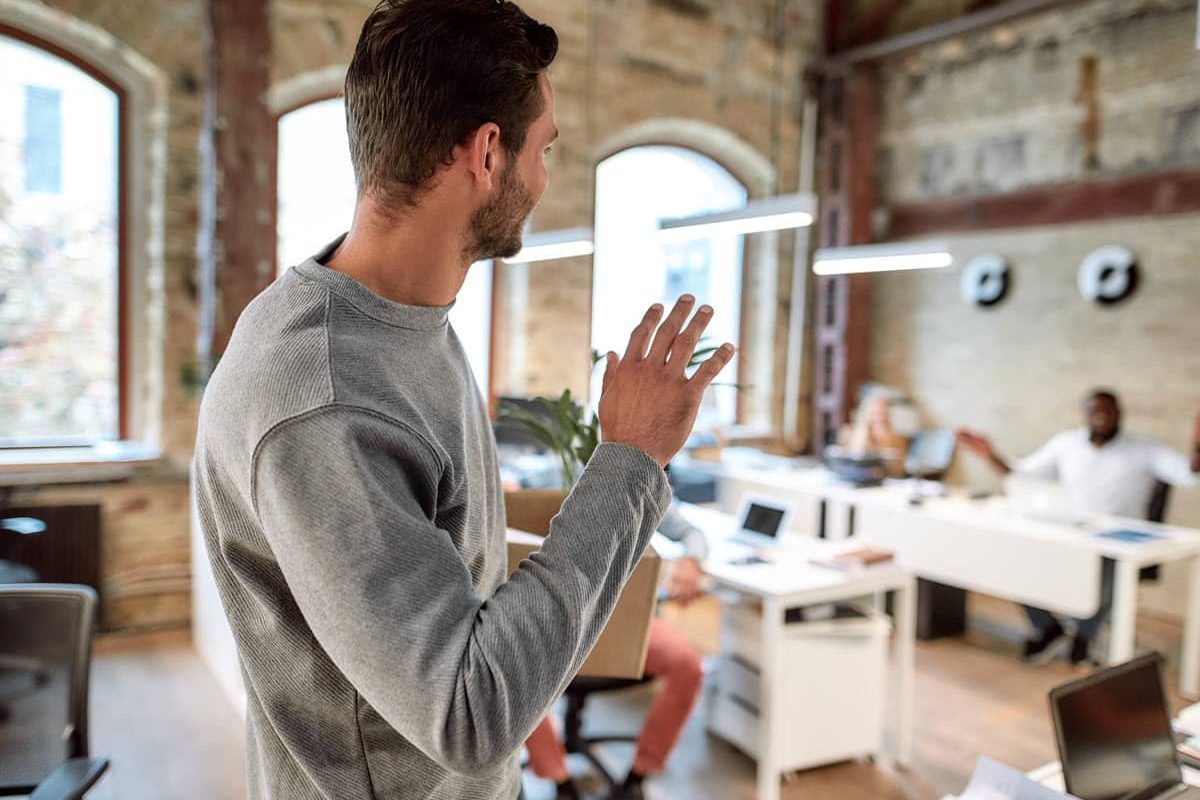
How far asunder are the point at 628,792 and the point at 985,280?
511 cm

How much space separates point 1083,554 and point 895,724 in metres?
1.40

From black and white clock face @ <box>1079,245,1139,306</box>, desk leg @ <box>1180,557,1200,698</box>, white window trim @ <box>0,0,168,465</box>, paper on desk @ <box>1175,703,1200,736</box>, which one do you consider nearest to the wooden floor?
desk leg @ <box>1180,557,1200,698</box>

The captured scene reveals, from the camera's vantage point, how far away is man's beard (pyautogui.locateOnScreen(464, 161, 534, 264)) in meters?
0.93

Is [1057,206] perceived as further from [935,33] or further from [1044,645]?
[1044,645]

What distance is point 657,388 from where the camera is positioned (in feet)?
2.91

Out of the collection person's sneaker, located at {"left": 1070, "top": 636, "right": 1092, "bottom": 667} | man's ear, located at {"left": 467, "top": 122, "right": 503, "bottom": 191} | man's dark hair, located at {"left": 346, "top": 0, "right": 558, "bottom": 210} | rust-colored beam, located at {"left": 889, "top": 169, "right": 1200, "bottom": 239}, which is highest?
rust-colored beam, located at {"left": 889, "top": 169, "right": 1200, "bottom": 239}

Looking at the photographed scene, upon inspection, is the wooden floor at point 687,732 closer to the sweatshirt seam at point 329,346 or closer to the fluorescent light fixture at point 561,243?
the fluorescent light fixture at point 561,243

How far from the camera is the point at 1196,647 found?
174 inches

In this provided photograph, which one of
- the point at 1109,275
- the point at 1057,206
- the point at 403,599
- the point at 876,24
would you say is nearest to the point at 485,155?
the point at 403,599

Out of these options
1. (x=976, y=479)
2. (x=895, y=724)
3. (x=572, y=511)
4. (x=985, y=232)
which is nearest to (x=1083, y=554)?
(x=895, y=724)

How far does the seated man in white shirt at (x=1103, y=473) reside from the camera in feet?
16.1

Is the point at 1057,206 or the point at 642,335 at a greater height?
the point at 1057,206

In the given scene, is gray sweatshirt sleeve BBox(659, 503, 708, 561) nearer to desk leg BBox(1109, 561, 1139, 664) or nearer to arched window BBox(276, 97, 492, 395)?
desk leg BBox(1109, 561, 1139, 664)

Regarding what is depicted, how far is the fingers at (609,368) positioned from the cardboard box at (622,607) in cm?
94
